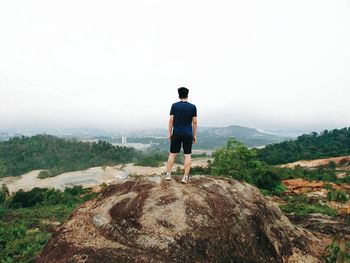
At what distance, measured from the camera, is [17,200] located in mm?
49438

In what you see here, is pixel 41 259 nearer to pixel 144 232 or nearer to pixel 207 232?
pixel 144 232

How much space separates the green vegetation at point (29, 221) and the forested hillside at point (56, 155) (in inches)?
2231

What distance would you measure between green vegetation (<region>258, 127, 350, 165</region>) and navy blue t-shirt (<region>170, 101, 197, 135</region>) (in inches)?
3184

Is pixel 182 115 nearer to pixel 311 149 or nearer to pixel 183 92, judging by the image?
pixel 183 92

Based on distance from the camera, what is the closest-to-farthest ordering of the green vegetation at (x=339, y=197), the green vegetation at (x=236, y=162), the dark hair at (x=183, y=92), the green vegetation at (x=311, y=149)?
the dark hair at (x=183, y=92), the green vegetation at (x=339, y=197), the green vegetation at (x=236, y=162), the green vegetation at (x=311, y=149)

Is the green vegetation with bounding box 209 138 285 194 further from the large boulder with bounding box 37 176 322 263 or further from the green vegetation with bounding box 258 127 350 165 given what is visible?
the green vegetation with bounding box 258 127 350 165

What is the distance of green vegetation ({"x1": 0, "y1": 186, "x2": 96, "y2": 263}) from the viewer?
17625 millimetres

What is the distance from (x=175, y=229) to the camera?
8008mm

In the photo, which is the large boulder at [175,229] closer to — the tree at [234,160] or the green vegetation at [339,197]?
the green vegetation at [339,197]

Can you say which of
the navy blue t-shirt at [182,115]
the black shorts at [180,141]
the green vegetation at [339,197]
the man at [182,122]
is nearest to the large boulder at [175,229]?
the black shorts at [180,141]

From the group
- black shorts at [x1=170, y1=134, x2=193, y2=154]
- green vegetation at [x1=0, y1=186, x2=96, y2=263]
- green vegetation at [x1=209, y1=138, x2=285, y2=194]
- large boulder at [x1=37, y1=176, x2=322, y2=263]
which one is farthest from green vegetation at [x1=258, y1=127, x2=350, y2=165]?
black shorts at [x1=170, y1=134, x2=193, y2=154]

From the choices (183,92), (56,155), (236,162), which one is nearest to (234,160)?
(236,162)

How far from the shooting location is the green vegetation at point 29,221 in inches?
694

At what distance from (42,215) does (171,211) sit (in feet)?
99.7
